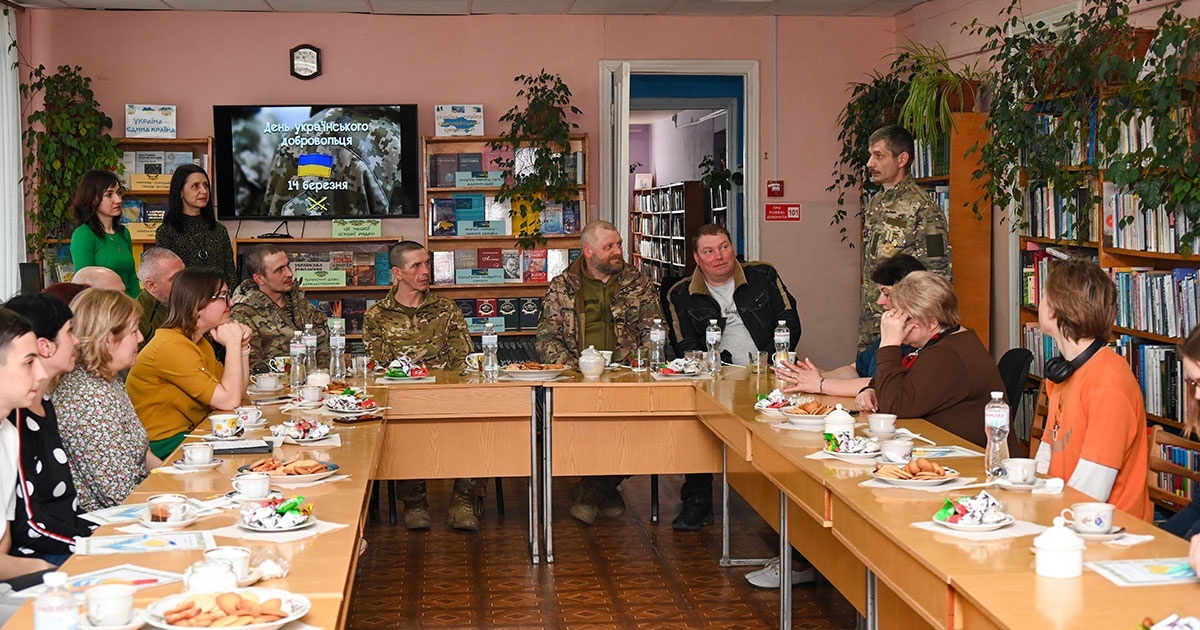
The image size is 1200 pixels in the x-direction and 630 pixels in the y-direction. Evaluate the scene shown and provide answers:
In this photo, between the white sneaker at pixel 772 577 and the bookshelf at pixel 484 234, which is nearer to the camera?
the white sneaker at pixel 772 577

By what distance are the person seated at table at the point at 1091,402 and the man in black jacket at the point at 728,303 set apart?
8.81ft

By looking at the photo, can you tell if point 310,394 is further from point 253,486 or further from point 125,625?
point 125,625

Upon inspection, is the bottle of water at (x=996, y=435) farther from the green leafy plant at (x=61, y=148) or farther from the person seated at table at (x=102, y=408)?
the green leafy plant at (x=61, y=148)

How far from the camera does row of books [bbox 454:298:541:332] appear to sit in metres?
8.64

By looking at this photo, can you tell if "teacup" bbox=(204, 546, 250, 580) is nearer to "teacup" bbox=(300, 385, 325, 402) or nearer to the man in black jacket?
"teacup" bbox=(300, 385, 325, 402)

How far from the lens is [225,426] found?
394 cm

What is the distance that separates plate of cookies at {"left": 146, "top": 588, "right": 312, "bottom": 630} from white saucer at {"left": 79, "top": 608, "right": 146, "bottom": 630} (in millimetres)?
15

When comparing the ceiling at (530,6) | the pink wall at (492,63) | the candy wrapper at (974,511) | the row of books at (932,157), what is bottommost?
the candy wrapper at (974,511)

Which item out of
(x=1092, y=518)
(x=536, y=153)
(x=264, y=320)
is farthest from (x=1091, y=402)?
(x=536, y=153)

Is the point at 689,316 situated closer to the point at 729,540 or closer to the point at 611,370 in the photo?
the point at 611,370

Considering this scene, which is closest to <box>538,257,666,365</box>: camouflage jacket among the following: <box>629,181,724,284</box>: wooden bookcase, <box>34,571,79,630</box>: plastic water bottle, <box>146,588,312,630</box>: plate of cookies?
<box>146,588,312,630</box>: plate of cookies

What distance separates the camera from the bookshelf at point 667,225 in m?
11.2

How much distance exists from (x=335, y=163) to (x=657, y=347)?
3619 mm

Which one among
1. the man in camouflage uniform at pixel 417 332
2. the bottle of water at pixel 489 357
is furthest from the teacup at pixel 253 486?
the man in camouflage uniform at pixel 417 332
